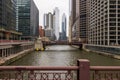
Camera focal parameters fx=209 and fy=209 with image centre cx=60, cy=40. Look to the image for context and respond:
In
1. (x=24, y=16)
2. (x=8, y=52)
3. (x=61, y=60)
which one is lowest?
(x=61, y=60)

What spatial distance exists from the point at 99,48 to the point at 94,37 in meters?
46.5

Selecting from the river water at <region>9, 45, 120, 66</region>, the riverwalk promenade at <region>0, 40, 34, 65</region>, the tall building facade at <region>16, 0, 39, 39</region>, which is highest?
the tall building facade at <region>16, 0, 39, 39</region>

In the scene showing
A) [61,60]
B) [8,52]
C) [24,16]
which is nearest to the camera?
[61,60]

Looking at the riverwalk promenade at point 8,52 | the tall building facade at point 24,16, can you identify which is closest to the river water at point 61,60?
the riverwalk promenade at point 8,52

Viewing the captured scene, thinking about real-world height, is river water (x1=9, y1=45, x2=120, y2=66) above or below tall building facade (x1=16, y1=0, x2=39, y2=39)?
below

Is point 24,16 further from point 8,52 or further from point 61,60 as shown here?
point 61,60

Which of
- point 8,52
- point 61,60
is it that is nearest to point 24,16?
point 8,52

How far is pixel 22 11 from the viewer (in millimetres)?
193250

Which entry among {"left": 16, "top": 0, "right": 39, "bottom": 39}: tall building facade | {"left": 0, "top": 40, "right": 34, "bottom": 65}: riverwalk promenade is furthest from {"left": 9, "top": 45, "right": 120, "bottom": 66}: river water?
{"left": 16, "top": 0, "right": 39, "bottom": 39}: tall building facade

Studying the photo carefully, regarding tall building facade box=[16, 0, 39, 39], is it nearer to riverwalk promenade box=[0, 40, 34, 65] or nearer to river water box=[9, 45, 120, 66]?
riverwalk promenade box=[0, 40, 34, 65]

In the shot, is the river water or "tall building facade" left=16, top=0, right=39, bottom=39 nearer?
the river water

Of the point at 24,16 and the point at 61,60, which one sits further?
the point at 24,16

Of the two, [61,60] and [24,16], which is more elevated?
[24,16]

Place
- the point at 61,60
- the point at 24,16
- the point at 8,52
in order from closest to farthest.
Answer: the point at 61,60 < the point at 8,52 < the point at 24,16
